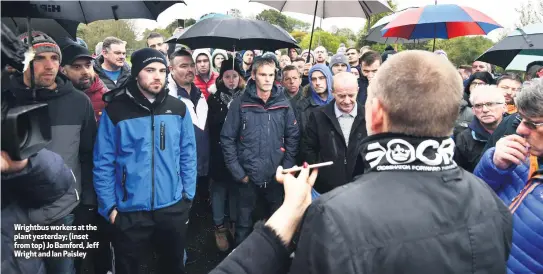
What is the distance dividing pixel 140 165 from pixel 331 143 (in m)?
1.74

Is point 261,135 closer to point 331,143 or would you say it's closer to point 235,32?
point 331,143

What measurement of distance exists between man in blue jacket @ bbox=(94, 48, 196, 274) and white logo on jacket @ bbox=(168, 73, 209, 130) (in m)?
1.15

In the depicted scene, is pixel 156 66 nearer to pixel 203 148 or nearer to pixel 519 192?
pixel 203 148

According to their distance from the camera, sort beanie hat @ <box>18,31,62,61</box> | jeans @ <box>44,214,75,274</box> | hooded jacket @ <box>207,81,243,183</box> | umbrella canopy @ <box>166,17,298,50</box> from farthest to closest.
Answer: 1. hooded jacket @ <box>207,81,243,183</box>
2. umbrella canopy @ <box>166,17,298,50</box>
3. beanie hat @ <box>18,31,62,61</box>
4. jeans @ <box>44,214,75,274</box>

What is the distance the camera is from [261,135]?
4109mm

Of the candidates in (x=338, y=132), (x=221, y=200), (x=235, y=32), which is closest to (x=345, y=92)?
(x=338, y=132)

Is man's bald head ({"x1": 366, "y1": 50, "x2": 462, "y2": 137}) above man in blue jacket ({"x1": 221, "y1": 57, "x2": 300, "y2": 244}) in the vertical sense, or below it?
above

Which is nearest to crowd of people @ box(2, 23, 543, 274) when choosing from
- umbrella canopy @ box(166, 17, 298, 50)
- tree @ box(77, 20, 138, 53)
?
umbrella canopy @ box(166, 17, 298, 50)

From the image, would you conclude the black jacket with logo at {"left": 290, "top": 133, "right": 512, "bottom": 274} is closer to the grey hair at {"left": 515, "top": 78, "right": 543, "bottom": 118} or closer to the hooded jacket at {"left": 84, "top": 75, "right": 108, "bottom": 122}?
the grey hair at {"left": 515, "top": 78, "right": 543, "bottom": 118}

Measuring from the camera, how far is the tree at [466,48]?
1997 cm

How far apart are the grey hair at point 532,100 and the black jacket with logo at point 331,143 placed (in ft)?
5.32

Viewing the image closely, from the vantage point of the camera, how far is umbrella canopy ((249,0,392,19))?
511cm

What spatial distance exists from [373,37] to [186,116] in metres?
5.67

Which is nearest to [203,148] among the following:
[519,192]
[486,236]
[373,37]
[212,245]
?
[212,245]
